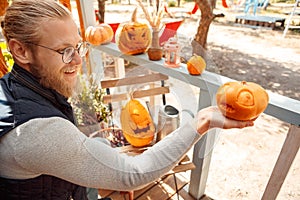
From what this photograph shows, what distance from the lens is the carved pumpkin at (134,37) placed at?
91 centimetres

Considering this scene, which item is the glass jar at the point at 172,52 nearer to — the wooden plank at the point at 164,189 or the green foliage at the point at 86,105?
the green foliage at the point at 86,105

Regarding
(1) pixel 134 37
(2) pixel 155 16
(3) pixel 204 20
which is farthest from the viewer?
(3) pixel 204 20

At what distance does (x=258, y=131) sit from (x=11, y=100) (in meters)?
2.40

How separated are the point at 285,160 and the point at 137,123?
27.5 inches

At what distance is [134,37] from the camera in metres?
1.00

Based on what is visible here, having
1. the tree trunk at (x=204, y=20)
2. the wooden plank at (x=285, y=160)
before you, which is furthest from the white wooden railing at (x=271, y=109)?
the tree trunk at (x=204, y=20)

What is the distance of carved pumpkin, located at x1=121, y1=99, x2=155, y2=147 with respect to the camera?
53cm

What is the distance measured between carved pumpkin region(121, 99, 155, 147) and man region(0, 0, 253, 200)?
0.04 metres

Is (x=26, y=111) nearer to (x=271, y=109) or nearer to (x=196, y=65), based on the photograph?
(x=196, y=65)

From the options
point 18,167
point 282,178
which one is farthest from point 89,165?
point 282,178

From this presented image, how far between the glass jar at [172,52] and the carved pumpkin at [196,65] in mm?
62

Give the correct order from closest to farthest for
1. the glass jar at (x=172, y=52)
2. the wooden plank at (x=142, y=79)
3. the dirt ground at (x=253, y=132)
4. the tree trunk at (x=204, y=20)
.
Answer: the wooden plank at (x=142, y=79) → the glass jar at (x=172, y=52) → the tree trunk at (x=204, y=20) → the dirt ground at (x=253, y=132)

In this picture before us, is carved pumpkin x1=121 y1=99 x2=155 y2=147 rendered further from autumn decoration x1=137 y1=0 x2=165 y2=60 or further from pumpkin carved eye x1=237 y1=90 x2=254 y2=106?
autumn decoration x1=137 y1=0 x2=165 y2=60

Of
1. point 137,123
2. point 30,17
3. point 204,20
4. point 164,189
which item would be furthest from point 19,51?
point 164,189
